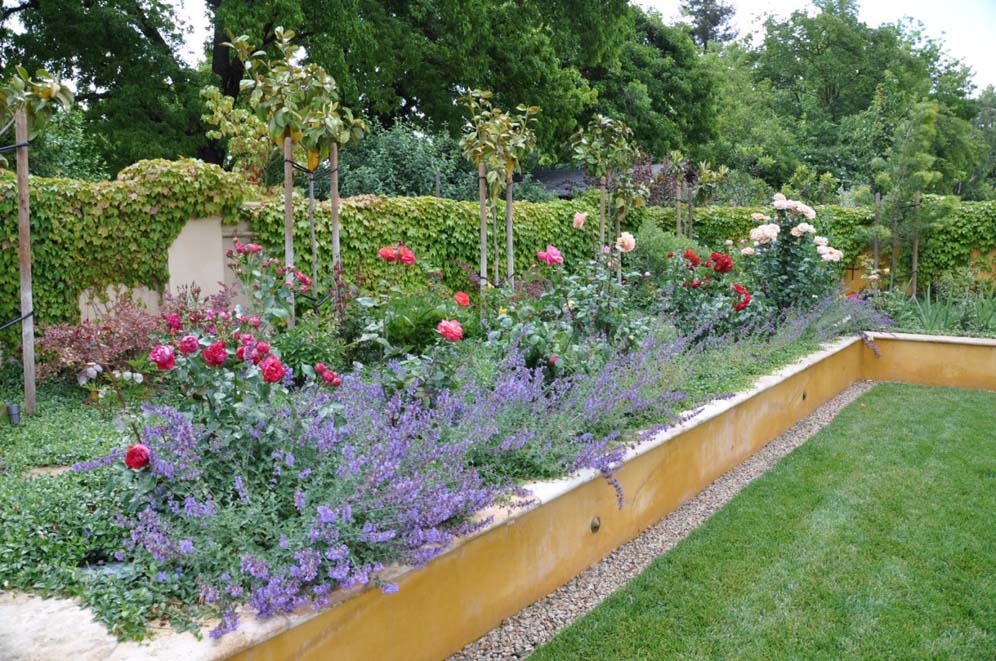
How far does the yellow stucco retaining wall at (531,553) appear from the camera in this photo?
2.03 meters

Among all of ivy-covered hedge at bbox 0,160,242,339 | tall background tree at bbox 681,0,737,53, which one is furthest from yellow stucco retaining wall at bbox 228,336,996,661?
tall background tree at bbox 681,0,737,53

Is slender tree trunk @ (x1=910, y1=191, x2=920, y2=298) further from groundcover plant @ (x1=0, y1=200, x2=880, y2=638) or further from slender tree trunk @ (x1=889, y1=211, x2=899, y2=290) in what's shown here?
groundcover plant @ (x1=0, y1=200, x2=880, y2=638)

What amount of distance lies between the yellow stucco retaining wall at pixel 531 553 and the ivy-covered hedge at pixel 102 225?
4.72 metres

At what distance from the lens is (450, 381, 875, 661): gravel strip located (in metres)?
2.58

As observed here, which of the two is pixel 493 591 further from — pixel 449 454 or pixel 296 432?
pixel 296 432

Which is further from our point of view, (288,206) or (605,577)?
(288,206)

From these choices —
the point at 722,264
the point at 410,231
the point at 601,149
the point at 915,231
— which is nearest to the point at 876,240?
the point at 915,231

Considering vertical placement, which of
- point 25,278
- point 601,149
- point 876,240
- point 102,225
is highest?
point 601,149

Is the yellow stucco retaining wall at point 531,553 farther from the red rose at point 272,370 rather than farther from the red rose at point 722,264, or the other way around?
the red rose at point 722,264

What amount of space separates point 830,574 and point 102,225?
579 cm

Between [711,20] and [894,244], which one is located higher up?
[711,20]

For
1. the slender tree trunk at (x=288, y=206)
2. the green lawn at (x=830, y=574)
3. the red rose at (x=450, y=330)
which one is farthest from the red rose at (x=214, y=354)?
the slender tree trunk at (x=288, y=206)

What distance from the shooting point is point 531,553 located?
109 inches

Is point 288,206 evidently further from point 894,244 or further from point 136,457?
point 894,244
